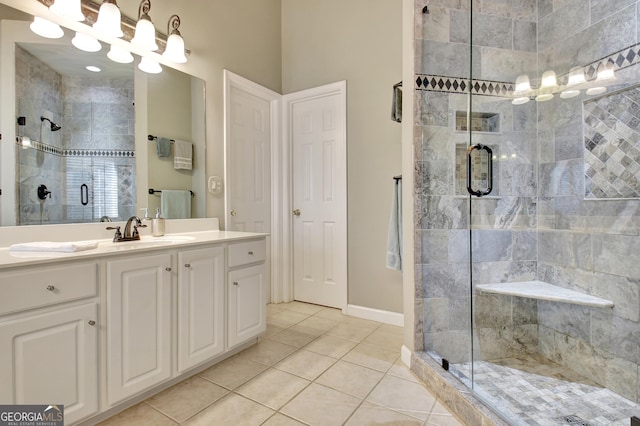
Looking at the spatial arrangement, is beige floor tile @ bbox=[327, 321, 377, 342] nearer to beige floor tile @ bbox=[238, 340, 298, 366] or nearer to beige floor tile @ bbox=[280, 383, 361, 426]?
beige floor tile @ bbox=[238, 340, 298, 366]

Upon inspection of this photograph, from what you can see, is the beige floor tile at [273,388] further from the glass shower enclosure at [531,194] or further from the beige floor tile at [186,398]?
the glass shower enclosure at [531,194]

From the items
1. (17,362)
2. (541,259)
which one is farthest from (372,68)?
(17,362)

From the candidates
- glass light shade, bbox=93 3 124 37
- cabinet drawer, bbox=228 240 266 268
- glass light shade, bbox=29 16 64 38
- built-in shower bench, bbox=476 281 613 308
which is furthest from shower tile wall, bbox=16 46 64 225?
built-in shower bench, bbox=476 281 613 308

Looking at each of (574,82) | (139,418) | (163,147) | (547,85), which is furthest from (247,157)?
(574,82)

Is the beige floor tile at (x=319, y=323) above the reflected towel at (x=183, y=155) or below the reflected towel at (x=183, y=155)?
below

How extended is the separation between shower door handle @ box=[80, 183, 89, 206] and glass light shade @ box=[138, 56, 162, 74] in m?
0.88

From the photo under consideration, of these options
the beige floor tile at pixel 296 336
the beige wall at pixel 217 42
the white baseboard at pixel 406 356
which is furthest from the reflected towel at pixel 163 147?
the white baseboard at pixel 406 356

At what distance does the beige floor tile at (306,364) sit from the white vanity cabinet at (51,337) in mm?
991

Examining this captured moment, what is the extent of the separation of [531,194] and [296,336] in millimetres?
1994

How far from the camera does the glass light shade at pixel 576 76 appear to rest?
6.15 feet

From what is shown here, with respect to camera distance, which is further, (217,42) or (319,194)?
(319,194)

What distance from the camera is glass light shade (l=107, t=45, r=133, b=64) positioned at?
1888mm

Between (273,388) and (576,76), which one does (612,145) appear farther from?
(273,388)

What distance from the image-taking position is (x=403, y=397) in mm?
1608
